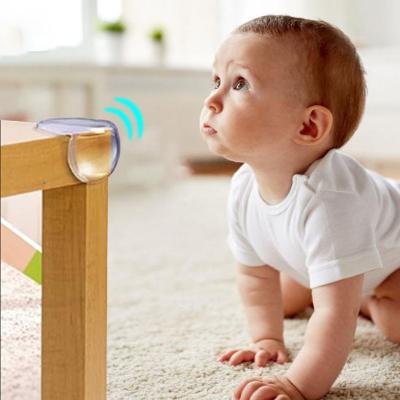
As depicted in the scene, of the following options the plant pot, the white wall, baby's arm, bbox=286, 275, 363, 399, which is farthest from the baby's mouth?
the white wall

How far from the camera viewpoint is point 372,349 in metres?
1.17

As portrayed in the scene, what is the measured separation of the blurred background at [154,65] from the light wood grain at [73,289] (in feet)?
7.13

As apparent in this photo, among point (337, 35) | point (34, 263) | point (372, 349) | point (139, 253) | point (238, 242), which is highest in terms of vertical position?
point (337, 35)

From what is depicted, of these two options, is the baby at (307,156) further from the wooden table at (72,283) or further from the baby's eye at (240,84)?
the wooden table at (72,283)

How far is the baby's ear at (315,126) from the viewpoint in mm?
964

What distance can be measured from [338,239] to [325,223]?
0.08 feet

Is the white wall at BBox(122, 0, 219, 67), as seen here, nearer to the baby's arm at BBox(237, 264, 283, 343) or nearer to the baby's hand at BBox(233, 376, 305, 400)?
the baby's arm at BBox(237, 264, 283, 343)

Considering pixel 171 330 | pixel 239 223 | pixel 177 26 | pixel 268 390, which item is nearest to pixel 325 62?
pixel 239 223

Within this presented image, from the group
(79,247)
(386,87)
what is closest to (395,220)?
(79,247)

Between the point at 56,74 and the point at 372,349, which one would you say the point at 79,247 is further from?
the point at 56,74

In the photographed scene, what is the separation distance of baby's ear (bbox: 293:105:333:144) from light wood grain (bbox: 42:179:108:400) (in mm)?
309

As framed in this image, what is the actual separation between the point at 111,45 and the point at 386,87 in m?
1.24

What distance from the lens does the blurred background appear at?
9.84 feet

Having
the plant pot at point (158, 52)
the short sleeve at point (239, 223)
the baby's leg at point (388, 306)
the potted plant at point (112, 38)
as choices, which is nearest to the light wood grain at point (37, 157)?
the short sleeve at point (239, 223)
